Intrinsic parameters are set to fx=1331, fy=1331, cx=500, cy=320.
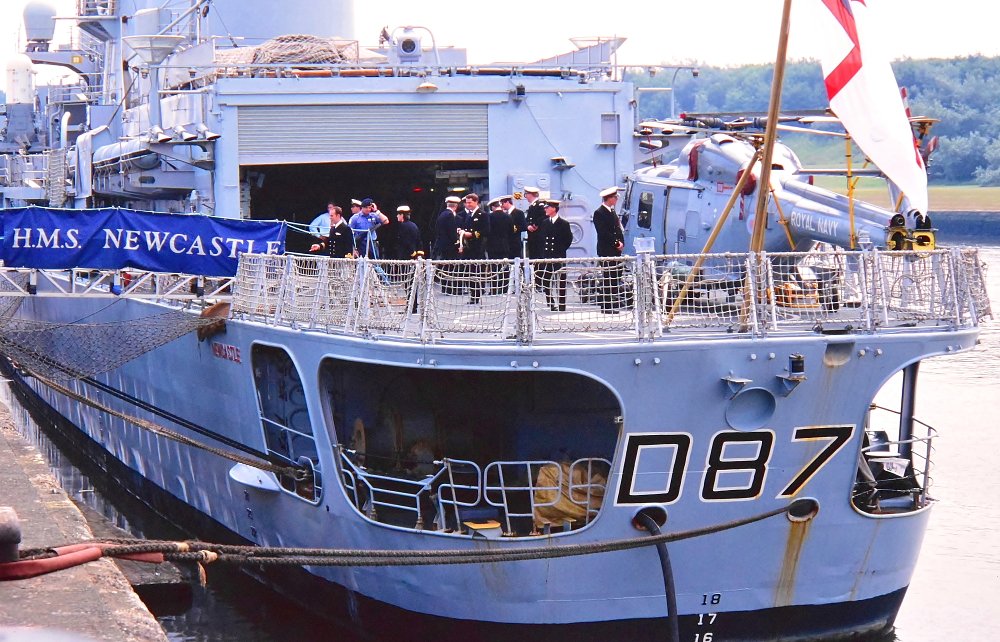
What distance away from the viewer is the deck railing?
438 inches

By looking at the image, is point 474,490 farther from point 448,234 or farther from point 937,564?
point 937,564

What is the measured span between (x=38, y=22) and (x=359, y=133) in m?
23.7

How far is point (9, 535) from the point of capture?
21.5 ft

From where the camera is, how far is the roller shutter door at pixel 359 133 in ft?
59.7

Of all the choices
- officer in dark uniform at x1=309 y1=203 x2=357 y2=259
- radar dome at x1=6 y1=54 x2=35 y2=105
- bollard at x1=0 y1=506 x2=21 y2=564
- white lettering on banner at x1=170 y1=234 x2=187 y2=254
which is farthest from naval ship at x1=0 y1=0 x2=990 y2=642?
radar dome at x1=6 y1=54 x2=35 y2=105

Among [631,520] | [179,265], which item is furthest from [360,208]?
[631,520]

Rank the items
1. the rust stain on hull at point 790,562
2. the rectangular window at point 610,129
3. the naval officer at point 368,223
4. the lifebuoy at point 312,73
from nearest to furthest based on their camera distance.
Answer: the rust stain on hull at point 790,562, the naval officer at point 368,223, the lifebuoy at point 312,73, the rectangular window at point 610,129

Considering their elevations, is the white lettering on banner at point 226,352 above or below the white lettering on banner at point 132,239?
below

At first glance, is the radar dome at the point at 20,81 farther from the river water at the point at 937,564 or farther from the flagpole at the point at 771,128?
the flagpole at the point at 771,128

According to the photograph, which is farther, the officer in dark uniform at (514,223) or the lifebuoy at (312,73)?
the lifebuoy at (312,73)

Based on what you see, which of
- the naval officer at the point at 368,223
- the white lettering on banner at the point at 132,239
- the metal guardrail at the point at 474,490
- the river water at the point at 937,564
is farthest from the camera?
the naval officer at the point at 368,223

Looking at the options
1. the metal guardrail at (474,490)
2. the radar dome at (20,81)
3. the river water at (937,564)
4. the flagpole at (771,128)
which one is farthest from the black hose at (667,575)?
the radar dome at (20,81)

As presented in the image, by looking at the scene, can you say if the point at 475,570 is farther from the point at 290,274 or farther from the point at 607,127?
the point at 607,127

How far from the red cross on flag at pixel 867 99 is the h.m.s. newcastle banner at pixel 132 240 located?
6.49 metres
